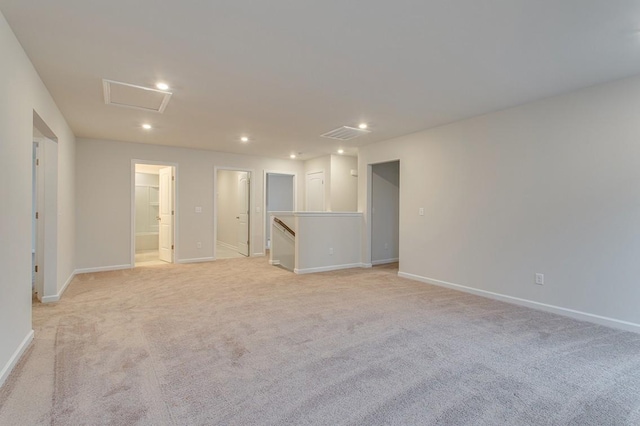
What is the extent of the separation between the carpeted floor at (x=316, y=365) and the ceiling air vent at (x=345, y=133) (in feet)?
8.55

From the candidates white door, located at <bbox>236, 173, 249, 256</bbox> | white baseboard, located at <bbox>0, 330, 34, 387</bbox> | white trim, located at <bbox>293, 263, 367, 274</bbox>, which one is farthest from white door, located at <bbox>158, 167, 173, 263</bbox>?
white baseboard, located at <bbox>0, 330, 34, 387</bbox>

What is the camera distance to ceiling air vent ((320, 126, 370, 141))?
506 cm

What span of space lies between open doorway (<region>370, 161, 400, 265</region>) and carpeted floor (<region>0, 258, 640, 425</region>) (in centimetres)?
274

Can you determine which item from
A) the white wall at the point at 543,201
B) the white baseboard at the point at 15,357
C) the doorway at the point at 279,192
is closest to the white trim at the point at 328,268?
the white wall at the point at 543,201

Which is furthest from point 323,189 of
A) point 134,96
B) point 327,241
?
point 134,96

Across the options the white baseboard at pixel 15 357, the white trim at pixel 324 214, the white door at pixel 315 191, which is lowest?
the white baseboard at pixel 15 357

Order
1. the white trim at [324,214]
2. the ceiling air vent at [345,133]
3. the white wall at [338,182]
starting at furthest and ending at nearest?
the white wall at [338,182]
the white trim at [324,214]
the ceiling air vent at [345,133]

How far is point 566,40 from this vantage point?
2.41 meters

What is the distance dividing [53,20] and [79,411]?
2526 mm

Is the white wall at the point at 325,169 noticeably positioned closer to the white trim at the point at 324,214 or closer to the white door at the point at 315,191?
the white door at the point at 315,191

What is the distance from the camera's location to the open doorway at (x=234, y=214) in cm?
778

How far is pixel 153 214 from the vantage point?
915cm

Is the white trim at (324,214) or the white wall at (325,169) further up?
the white wall at (325,169)

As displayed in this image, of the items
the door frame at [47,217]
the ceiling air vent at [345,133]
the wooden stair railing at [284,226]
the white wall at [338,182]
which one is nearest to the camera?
the door frame at [47,217]
